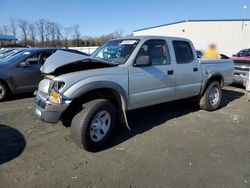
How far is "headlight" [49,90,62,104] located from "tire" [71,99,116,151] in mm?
408

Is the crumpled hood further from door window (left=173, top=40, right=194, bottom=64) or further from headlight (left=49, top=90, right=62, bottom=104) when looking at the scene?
door window (left=173, top=40, right=194, bottom=64)

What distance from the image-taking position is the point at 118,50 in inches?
194

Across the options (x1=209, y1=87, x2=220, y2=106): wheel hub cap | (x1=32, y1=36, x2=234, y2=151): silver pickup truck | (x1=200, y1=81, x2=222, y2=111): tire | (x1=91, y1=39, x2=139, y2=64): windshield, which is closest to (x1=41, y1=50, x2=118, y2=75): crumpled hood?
(x1=32, y1=36, x2=234, y2=151): silver pickup truck

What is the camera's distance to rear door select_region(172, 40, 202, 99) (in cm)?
549

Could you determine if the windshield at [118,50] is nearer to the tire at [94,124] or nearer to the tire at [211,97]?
the tire at [94,124]

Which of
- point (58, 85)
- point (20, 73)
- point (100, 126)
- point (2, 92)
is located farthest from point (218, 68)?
point (2, 92)

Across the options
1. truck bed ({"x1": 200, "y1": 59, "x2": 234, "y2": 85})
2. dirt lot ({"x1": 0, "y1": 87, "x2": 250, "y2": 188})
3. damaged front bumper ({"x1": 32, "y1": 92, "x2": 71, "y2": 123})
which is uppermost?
truck bed ({"x1": 200, "y1": 59, "x2": 234, "y2": 85})

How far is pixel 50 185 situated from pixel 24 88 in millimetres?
5227

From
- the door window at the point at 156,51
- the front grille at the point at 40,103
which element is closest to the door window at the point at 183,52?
the door window at the point at 156,51

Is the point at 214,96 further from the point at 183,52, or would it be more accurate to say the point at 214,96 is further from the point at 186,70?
the point at 183,52

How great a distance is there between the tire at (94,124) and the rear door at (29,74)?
436 centimetres

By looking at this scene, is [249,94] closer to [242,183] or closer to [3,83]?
[242,183]

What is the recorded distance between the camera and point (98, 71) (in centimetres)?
411

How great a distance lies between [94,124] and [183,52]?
2.91 m
